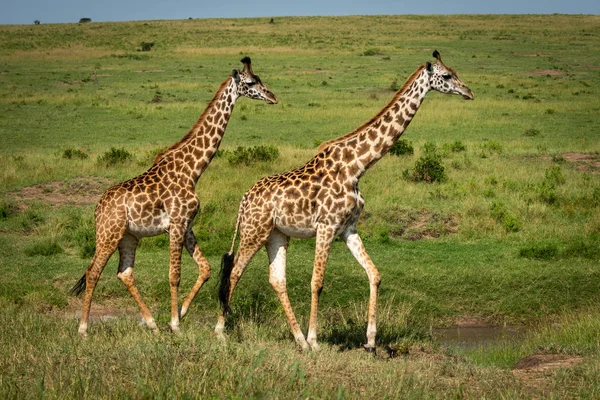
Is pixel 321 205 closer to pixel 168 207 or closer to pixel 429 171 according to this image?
pixel 168 207

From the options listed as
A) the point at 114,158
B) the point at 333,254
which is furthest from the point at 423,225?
the point at 114,158

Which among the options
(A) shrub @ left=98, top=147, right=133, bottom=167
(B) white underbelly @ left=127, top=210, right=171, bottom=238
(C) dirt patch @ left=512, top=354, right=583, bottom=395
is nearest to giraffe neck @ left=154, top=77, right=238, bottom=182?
(B) white underbelly @ left=127, top=210, right=171, bottom=238

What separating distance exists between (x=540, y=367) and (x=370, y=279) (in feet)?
5.53

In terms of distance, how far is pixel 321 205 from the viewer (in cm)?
759

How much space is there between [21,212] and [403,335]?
25.5ft

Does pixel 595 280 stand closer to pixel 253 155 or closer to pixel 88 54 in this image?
pixel 253 155

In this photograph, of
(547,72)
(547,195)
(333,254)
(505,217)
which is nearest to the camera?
(333,254)

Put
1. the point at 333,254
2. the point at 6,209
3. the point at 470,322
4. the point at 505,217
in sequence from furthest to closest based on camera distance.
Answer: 1. the point at 6,209
2. the point at 505,217
3. the point at 333,254
4. the point at 470,322

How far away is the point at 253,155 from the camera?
17391mm

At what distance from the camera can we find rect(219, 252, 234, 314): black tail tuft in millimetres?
7832

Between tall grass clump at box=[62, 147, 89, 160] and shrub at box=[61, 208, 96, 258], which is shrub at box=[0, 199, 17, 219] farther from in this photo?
tall grass clump at box=[62, 147, 89, 160]


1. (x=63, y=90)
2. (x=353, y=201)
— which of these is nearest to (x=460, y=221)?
(x=353, y=201)

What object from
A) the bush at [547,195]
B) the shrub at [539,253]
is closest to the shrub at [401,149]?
the bush at [547,195]

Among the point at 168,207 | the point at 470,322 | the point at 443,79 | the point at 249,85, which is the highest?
the point at 443,79
